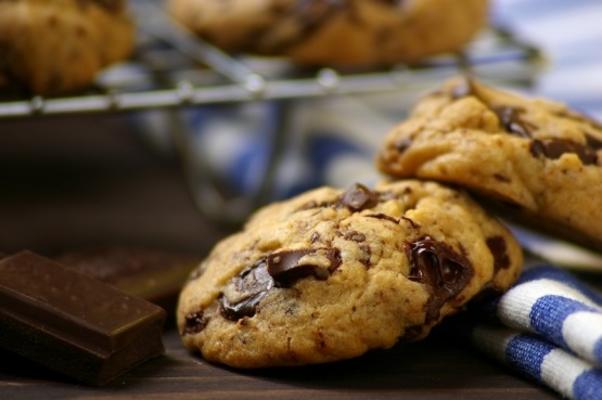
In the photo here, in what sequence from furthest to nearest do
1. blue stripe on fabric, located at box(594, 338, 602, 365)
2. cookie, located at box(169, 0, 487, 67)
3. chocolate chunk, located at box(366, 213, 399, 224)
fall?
cookie, located at box(169, 0, 487, 67) < chocolate chunk, located at box(366, 213, 399, 224) < blue stripe on fabric, located at box(594, 338, 602, 365)

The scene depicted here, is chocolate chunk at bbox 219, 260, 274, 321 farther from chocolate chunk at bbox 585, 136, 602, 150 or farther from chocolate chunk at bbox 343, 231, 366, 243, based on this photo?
chocolate chunk at bbox 585, 136, 602, 150

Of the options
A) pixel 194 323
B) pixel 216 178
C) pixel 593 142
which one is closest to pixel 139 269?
pixel 194 323

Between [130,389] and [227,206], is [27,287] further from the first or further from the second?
[227,206]

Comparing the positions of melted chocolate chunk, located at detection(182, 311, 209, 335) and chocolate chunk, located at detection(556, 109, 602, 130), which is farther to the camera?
chocolate chunk, located at detection(556, 109, 602, 130)

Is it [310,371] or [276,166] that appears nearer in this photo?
[310,371]

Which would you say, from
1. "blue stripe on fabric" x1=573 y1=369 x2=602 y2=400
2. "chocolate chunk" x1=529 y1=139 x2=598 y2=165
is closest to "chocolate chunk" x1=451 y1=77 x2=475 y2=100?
"chocolate chunk" x1=529 y1=139 x2=598 y2=165

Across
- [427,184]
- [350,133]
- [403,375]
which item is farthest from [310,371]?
[350,133]
